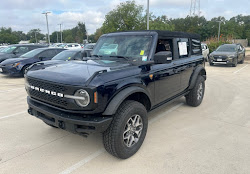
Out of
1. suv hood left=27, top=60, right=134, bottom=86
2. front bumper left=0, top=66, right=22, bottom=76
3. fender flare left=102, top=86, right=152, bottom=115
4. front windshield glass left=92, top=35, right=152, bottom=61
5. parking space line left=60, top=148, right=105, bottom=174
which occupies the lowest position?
parking space line left=60, top=148, right=105, bottom=174

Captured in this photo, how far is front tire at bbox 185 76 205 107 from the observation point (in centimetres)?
503

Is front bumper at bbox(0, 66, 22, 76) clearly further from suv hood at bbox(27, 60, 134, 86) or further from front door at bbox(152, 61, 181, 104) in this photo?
front door at bbox(152, 61, 181, 104)

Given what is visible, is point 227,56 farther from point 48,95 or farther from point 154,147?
point 48,95

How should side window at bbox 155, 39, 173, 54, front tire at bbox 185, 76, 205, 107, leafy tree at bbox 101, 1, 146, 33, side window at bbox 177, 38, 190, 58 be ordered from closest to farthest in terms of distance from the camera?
side window at bbox 155, 39, 173, 54, side window at bbox 177, 38, 190, 58, front tire at bbox 185, 76, 205, 107, leafy tree at bbox 101, 1, 146, 33

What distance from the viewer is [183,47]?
4492 mm

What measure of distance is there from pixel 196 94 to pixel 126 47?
8.22 ft

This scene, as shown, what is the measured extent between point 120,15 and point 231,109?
24426 millimetres

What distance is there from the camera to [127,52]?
142 inches

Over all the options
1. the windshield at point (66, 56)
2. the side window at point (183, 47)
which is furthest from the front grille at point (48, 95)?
the windshield at point (66, 56)

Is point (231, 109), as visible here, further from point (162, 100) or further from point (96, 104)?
point (96, 104)

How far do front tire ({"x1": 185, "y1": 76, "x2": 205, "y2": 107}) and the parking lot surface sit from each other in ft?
0.86

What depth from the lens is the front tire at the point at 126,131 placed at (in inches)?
104

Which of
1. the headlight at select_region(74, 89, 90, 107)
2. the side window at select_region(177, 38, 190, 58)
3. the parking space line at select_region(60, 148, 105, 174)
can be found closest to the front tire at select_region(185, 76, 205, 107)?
the side window at select_region(177, 38, 190, 58)

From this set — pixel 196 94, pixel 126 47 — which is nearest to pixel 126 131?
pixel 126 47
